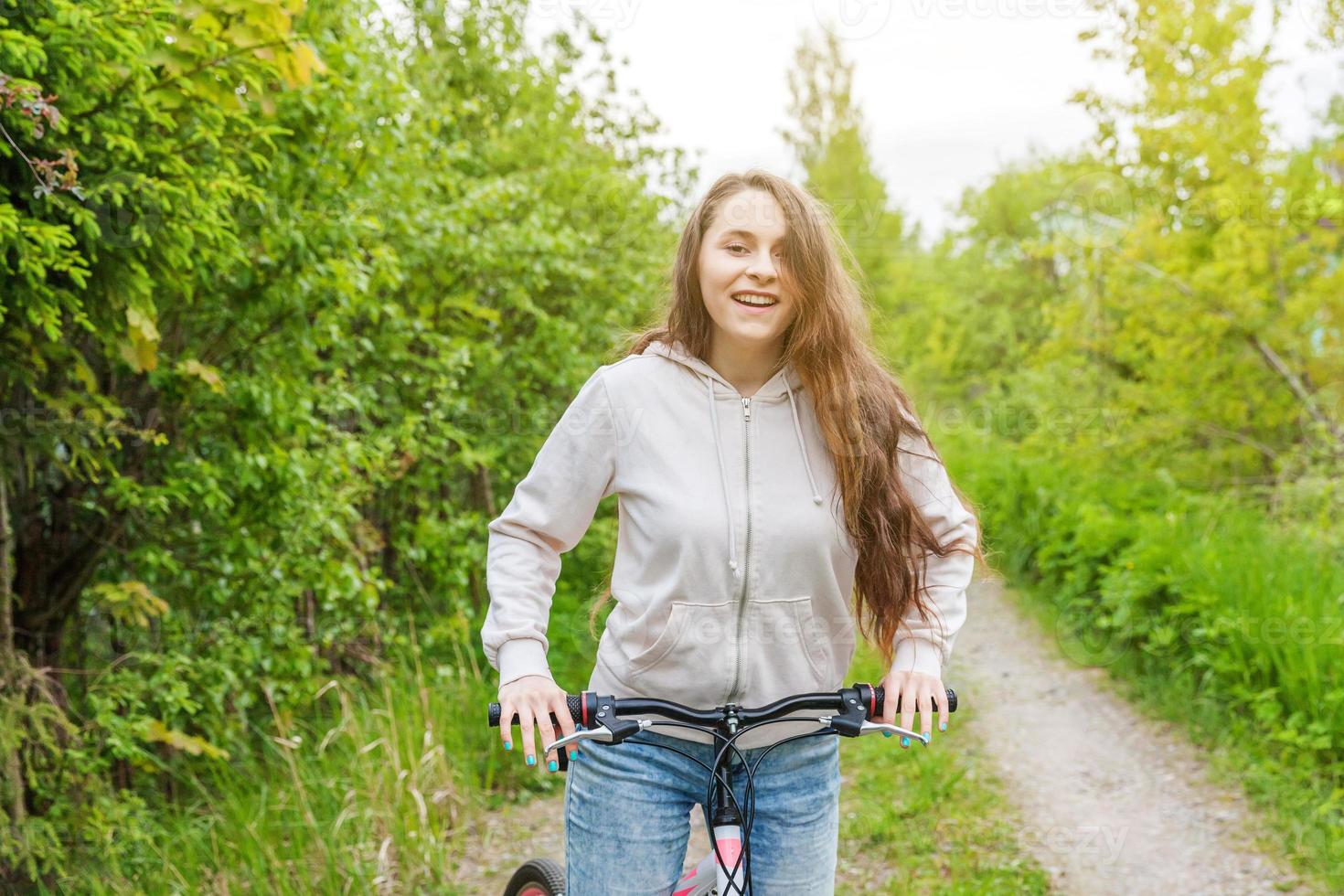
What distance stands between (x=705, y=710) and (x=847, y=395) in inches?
24.6

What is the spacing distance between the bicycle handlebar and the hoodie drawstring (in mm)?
248

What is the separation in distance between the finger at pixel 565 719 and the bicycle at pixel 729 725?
0.01 m

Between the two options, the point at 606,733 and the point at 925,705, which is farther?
the point at 925,705

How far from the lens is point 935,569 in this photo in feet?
6.97

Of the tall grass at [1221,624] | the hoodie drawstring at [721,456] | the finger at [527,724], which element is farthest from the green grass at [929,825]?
the finger at [527,724]

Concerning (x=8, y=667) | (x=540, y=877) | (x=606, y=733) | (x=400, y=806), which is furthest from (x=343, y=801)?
(x=606, y=733)

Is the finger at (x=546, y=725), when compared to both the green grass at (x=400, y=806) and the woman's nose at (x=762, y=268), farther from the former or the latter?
the green grass at (x=400, y=806)

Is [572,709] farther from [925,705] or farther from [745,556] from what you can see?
[925,705]

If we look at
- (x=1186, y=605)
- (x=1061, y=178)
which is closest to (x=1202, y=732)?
(x=1186, y=605)

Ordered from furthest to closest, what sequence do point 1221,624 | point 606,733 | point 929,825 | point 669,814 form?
1. point 1221,624
2. point 929,825
3. point 669,814
4. point 606,733

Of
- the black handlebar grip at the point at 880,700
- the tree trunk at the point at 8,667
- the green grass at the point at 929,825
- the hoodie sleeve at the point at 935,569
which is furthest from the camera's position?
the green grass at the point at 929,825

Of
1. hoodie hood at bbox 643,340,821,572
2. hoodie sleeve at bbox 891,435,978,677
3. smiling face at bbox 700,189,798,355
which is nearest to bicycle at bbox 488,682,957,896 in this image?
hoodie sleeve at bbox 891,435,978,677

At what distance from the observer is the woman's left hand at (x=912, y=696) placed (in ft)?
6.49

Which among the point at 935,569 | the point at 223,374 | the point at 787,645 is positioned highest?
the point at 223,374
